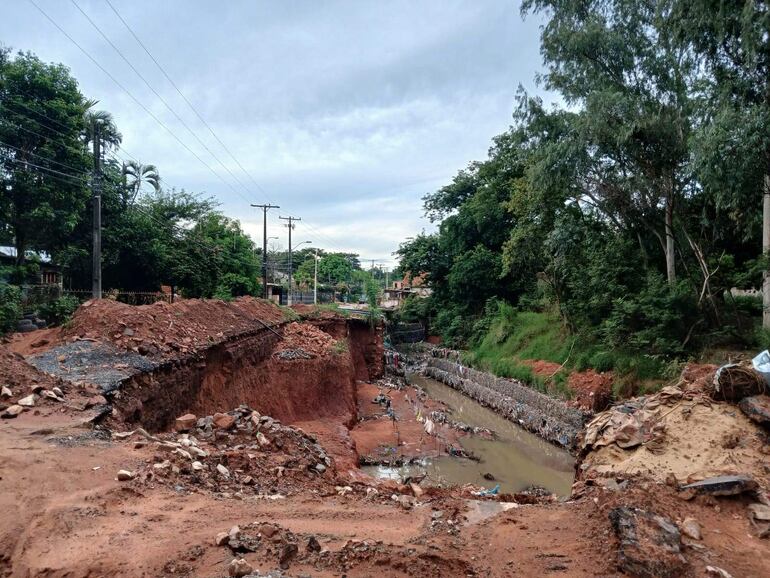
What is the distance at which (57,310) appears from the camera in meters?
16.3

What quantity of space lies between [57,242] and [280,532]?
20444 millimetres

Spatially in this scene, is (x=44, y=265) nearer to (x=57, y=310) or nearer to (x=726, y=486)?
(x=57, y=310)

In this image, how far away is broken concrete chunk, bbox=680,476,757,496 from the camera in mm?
4805

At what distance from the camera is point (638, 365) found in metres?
15.2

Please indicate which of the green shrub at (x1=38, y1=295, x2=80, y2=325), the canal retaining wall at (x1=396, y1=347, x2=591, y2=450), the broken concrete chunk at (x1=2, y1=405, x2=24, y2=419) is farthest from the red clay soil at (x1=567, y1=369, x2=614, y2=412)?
the green shrub at (x1=38, y1=295, x2=80, y2=325)

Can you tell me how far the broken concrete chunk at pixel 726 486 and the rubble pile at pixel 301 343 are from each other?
14.0 m

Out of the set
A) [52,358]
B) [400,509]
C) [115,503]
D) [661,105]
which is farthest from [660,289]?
[52,358]

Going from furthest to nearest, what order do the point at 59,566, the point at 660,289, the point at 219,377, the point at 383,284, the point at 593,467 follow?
the point at 383,284 < the point at 660,289 < the point at 219,377 < the point at 593,467 < the point at 59,566

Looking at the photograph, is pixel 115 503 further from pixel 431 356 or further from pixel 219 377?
pixel 431 356

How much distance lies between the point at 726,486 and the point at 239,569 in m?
5.10

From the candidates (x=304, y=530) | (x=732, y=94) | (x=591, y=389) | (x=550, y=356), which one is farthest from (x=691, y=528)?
(x=550, y=356)

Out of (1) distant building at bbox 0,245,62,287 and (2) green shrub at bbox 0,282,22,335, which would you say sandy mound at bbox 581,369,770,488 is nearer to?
(2) green shrub at bbox 0,282,22,335

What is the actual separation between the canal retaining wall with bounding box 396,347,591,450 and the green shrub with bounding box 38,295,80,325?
18159 mm

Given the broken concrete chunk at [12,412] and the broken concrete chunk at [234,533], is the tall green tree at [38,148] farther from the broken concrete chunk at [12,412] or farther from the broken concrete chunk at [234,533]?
the broken concrete chunk at [234,533]
